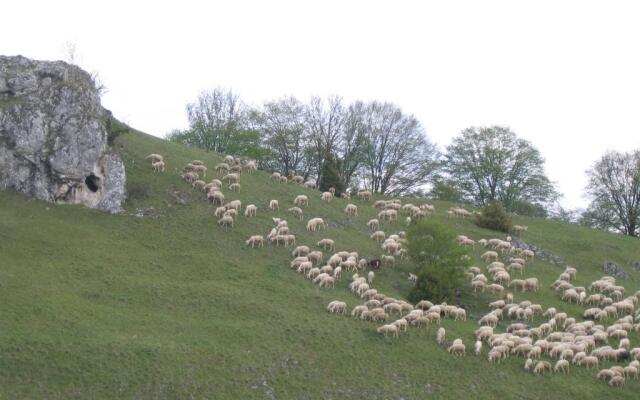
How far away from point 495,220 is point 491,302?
17.5 m

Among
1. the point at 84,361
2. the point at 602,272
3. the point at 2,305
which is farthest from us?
the point at 602,272

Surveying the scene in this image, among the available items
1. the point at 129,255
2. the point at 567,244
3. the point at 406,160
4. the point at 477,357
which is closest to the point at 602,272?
the point at 567,244

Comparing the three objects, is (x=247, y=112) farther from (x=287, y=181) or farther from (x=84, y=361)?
(x=84, y=361)

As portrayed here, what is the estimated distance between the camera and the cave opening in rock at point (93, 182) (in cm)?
4606

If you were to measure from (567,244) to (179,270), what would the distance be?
36.6 meters

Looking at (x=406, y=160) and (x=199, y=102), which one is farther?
(x=199, y=102)

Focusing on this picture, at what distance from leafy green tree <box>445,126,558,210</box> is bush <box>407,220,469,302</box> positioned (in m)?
37.2

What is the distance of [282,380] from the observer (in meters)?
30.8

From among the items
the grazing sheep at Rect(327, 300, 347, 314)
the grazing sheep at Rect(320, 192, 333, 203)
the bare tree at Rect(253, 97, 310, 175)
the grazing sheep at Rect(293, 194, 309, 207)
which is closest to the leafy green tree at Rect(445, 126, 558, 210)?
the bare tree at Rect(253, 97, 310, 175)

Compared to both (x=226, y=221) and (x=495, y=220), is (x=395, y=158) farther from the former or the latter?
(x=226, y=221)

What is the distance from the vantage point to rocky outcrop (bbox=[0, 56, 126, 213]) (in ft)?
146

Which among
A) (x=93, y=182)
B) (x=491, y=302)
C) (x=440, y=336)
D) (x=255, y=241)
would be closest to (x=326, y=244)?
(x=255, y=241)

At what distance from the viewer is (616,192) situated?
254ft

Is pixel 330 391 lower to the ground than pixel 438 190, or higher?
lower
